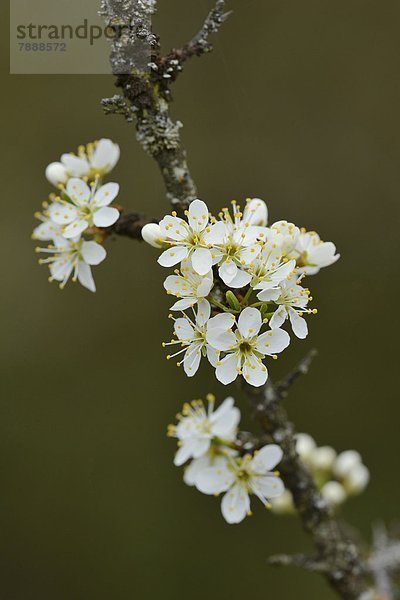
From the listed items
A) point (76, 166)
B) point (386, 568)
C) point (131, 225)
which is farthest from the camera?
point (386, 568)

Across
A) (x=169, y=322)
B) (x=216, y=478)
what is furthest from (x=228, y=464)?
(x=169, y=322)

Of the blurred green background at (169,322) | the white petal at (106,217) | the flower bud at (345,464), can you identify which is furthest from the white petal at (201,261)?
the blurred green background at (169,322)

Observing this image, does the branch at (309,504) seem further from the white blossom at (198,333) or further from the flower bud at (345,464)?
the flower bud at (345,464)

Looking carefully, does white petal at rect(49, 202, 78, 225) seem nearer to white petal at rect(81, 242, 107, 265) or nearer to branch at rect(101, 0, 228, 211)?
white petal at rect(81, 242, 107, 265)

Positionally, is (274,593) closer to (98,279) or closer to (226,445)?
(98,279)

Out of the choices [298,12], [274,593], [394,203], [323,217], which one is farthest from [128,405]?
Answer: [298,12]

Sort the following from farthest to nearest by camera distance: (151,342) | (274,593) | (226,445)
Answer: (151,342) → (274,593) → (226,445)

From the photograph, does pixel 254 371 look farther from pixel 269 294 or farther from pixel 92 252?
pixel 92 252
